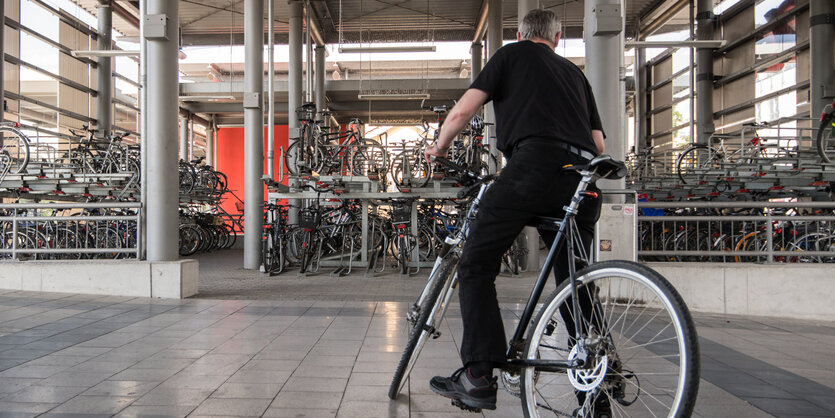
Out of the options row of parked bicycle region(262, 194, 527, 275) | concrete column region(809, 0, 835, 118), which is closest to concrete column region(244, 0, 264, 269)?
row of parked bicycle region(262, 194, 527, 275)

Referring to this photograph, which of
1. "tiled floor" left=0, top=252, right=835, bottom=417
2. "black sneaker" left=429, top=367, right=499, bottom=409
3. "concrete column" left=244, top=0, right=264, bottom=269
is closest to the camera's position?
"black sneaker" left=429, top=367, right=499, bottom=409

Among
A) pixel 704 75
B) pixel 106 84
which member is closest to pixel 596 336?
pixel 704 75

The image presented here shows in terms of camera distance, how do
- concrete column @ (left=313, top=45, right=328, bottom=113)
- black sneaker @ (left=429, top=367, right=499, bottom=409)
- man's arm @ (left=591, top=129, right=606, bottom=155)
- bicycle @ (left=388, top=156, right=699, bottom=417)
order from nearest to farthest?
1. bicycle @ (left=388, top=156, right=699, bottom=417)
2. black sneaker @ (left=429, top=367, right=499, bottom=409)
3. man's arm @ (left=591, top=129, right=606, bottom=155)
4. concrete column @ (left=313, top=45, right=328, bottom=113)

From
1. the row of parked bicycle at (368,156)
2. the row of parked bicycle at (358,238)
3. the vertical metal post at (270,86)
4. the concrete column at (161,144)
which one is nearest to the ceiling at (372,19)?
the vertical metal post at (270,86)

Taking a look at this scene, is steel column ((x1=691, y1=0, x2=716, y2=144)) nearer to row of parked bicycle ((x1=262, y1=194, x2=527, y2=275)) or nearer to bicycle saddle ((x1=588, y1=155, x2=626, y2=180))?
row of parked bicycle ((x1=262, y1=194, x2=527, y2=275))

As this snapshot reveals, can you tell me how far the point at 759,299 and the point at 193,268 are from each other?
6.37 meters

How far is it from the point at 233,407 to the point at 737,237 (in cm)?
648

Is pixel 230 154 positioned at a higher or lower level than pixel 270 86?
higher

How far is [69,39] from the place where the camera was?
57.8ft

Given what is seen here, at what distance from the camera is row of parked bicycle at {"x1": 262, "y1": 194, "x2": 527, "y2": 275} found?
9641mm

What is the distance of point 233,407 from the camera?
8.74 feet

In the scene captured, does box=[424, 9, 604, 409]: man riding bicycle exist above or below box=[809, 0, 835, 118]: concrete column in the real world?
below

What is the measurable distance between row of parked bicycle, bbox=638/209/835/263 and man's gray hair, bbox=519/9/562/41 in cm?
430

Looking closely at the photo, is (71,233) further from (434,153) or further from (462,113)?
(462,113)
